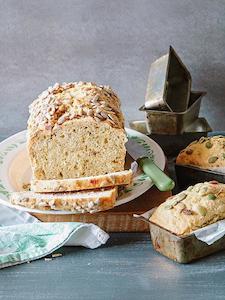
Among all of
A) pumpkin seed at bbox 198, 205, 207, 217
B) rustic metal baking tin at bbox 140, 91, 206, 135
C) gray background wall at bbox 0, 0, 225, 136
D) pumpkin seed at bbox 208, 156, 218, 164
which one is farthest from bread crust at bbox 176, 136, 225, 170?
gray background wall at bbox 0, 0, 225, 136

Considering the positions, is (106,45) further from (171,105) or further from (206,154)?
(206,154)

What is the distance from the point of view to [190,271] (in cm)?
176

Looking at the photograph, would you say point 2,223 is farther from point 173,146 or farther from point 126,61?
point 126,61

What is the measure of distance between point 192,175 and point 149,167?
125 millimetres

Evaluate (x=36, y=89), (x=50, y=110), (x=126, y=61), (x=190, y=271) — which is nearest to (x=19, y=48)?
(x=36, y=89)

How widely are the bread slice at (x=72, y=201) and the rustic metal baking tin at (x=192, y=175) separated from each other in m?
0.25

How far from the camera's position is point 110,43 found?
8.31 ft

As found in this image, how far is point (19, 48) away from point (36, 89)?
0.50ft

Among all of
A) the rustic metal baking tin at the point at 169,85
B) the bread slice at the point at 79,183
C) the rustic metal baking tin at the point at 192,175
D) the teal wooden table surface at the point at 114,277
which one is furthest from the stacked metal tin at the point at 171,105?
the teal wooden table surface at the point at 114,277

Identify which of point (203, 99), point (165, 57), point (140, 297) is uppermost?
point (165, 57)

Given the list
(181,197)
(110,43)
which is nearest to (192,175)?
(181,197)

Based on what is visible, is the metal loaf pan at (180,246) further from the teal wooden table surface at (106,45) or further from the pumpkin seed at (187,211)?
the teal wooden table surface at (106,45)

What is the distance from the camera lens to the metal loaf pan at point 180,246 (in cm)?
173

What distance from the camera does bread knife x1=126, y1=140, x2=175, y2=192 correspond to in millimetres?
1924
